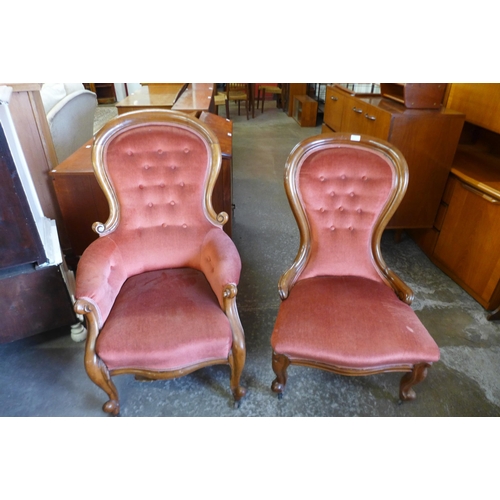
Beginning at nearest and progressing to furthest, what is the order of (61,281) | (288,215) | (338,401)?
(338,401) → (61,281) → (288,215)

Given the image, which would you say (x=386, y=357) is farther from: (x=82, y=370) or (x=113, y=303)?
(x=82, y=370)

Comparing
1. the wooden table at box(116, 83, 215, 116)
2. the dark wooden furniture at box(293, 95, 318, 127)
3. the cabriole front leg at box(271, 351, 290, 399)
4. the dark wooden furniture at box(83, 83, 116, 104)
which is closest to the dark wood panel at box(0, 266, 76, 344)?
the cabriole front leg at box(271, 351, 290, 399)

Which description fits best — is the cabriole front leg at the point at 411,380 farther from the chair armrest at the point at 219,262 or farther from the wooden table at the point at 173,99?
the wooden table at the point at 173,99

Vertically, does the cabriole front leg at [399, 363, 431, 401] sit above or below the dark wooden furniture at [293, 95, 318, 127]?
below

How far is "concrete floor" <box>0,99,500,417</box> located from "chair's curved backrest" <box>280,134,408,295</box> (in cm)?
47

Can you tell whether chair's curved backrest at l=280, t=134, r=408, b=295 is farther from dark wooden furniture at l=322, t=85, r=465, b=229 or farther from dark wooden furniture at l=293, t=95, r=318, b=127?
dark wooden furniture at l=293, t=95, r=318, b=127

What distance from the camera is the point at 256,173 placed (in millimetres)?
3844

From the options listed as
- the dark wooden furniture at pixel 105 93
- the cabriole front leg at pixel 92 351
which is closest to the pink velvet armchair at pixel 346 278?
the cabriole front leg at pixel 92 351

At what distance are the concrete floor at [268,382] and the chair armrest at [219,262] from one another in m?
0.48

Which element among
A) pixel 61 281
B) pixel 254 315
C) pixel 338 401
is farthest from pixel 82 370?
pixel 338 401

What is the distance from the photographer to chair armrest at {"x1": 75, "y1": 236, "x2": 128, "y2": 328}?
4.01 feet

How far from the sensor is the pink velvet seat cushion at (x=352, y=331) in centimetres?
119

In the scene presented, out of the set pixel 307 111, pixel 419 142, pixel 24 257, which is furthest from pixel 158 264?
pixel 307 111

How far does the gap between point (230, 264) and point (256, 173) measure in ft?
8.73
